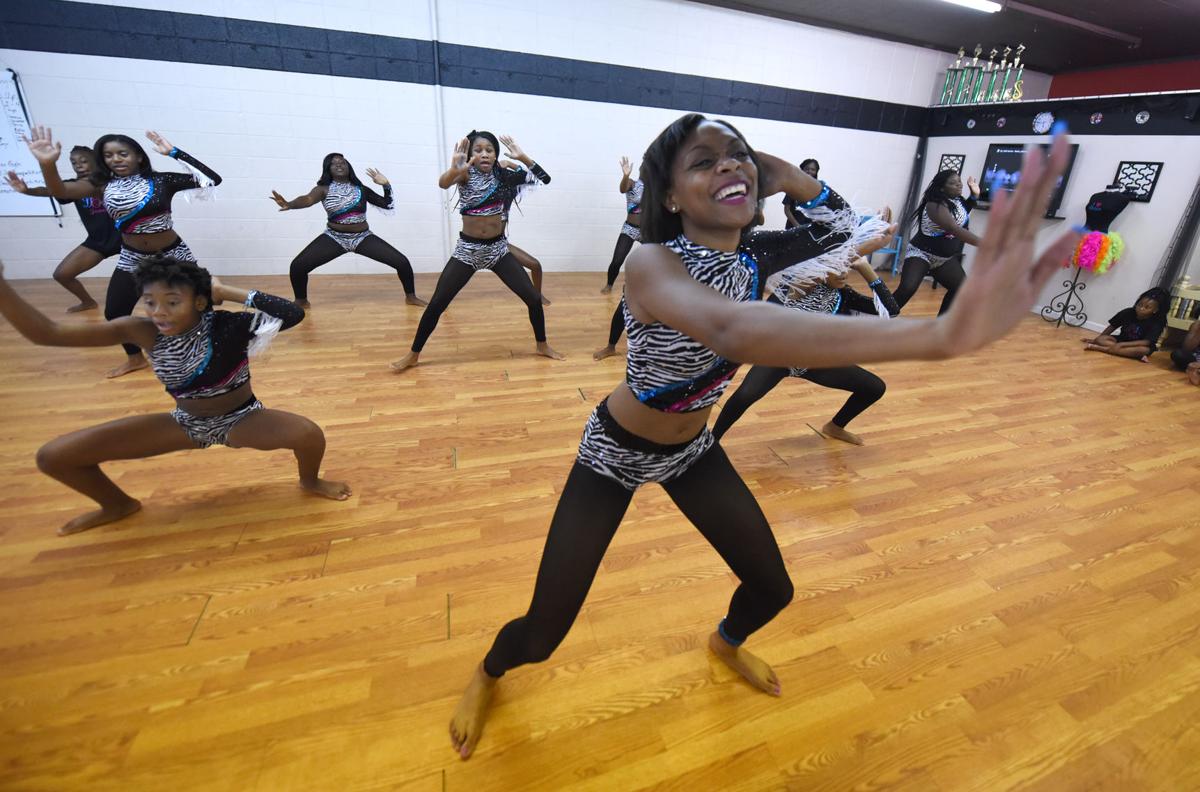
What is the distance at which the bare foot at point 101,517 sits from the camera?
208cm

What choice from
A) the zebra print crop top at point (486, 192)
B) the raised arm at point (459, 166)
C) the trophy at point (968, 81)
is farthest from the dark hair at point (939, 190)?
the trophy at point (968, 81)

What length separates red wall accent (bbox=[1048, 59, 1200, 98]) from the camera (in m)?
7.61

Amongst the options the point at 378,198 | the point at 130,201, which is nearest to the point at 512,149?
the point at 378,198

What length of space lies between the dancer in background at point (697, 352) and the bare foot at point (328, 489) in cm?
123

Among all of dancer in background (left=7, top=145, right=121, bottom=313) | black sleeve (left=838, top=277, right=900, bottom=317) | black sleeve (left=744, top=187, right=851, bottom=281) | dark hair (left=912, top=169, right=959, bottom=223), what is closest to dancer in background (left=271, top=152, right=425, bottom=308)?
dancer in background (left=7, top=145, right=121, bottom=313)

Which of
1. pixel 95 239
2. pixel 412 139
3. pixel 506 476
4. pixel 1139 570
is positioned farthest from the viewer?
pixel 412 139

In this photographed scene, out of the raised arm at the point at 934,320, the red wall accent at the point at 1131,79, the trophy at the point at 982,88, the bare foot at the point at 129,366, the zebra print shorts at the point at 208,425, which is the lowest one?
the bare foot at the point at 129,366

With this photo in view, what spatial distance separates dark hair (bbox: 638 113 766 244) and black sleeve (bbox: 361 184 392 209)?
4251 mm

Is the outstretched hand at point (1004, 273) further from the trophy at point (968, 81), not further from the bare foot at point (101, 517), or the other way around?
the trophy at point (968, 81)

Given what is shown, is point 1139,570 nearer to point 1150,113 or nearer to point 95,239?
point 1150,113

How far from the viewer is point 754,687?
1602 millimetres

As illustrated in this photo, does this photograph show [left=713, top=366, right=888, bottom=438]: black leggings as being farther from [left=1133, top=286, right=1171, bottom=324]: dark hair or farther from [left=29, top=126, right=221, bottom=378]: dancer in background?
[left=1133, top=286, right=1171, bottom=324]: dark hair

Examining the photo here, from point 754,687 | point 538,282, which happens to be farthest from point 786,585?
point 538,282

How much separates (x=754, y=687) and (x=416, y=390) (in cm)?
260
